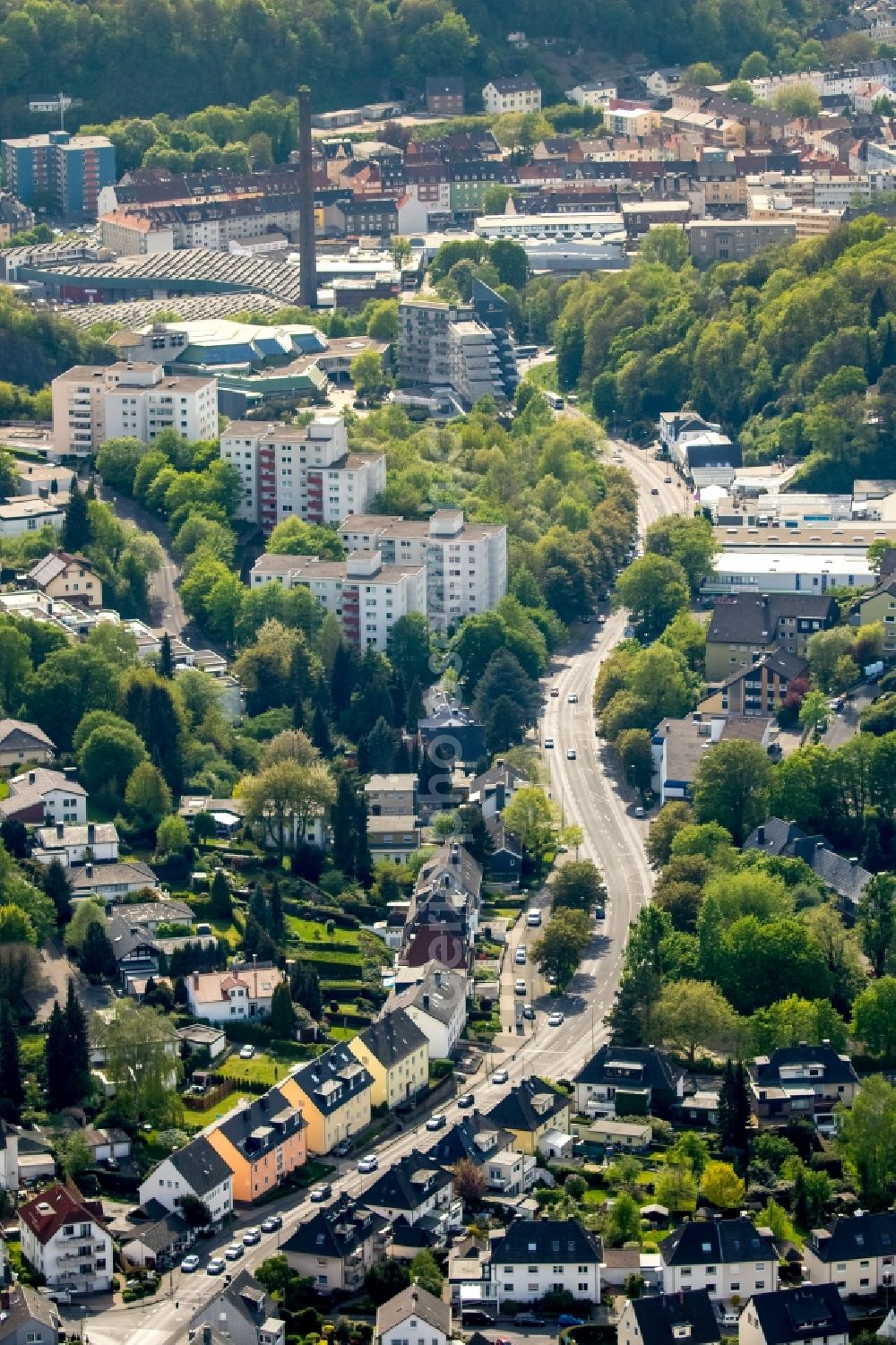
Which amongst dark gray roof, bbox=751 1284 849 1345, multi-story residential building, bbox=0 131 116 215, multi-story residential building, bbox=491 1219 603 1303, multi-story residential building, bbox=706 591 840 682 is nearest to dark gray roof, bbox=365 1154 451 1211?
multi-story residential building, bbox=491 1219 603 1303

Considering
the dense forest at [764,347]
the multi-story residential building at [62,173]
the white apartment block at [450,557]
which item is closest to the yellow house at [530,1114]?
the white apartment block at [450,557]

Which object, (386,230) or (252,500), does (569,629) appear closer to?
(252,500)

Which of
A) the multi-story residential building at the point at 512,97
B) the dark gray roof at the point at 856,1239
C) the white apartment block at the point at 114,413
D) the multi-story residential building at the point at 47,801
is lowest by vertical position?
the multi-story residential building at the point at 512,97

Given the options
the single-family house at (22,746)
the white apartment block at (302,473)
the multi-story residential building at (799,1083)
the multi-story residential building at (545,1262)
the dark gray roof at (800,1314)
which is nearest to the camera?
the dark gray roof at (800,1314)

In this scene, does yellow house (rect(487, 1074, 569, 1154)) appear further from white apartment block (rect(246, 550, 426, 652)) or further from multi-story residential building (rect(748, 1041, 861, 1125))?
white apartment block (rect(246, 550, 426, 652))

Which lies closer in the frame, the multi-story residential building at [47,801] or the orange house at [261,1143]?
the orange house at [261,1143]

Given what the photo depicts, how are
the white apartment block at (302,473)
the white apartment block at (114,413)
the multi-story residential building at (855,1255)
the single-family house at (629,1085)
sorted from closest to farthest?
the multi-story residential building at (855,1255) < the single-family house at (629,1085) < the white apartment block at (302,473) < the white apartment block at (114,413)

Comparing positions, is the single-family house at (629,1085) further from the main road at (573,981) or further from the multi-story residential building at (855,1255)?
the multi-story residential building at (855,1255)
